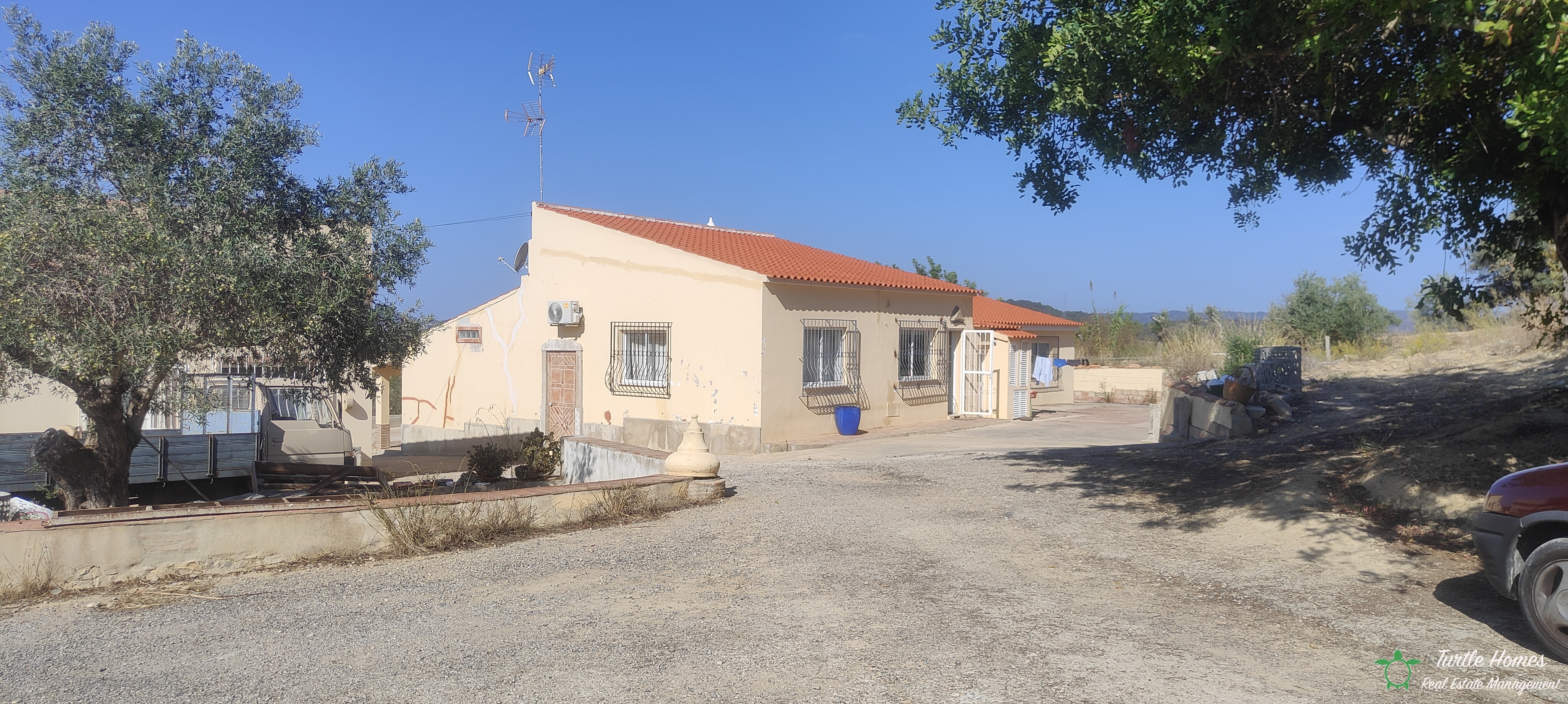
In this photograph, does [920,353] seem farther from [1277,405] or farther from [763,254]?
[1277,405]

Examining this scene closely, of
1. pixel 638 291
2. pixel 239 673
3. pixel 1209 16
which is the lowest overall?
pixel 239 673

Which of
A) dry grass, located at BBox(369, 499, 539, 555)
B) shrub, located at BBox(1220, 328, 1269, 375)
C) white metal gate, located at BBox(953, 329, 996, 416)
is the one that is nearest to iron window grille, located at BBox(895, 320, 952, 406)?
white metal gate, located at BBox(953, 329, 996, 416)

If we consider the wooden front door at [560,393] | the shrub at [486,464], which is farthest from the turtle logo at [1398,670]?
the wooden front door at [560,393]

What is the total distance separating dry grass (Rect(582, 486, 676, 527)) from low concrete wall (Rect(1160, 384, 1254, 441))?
852 centimetres

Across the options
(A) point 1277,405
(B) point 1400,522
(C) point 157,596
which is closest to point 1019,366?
(A) point 1277,405

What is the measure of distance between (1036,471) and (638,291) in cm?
870

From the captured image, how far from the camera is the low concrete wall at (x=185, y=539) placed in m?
5.97

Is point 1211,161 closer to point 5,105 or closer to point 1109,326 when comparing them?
point 5,105

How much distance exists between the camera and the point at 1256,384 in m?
15.4

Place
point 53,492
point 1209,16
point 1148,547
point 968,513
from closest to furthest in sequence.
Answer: point 1209,16, point 1148,547, point 968,513, point 53,492

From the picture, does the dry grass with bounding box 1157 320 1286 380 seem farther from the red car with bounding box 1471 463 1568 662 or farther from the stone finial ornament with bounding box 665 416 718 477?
the red car with bounding box 1471 463 1568 662

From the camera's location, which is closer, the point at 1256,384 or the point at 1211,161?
the point at 1211,161

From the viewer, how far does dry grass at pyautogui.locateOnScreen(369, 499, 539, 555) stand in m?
7.06

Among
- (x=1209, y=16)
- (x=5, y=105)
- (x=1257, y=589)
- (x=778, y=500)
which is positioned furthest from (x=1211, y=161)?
(x=5, y=105)
